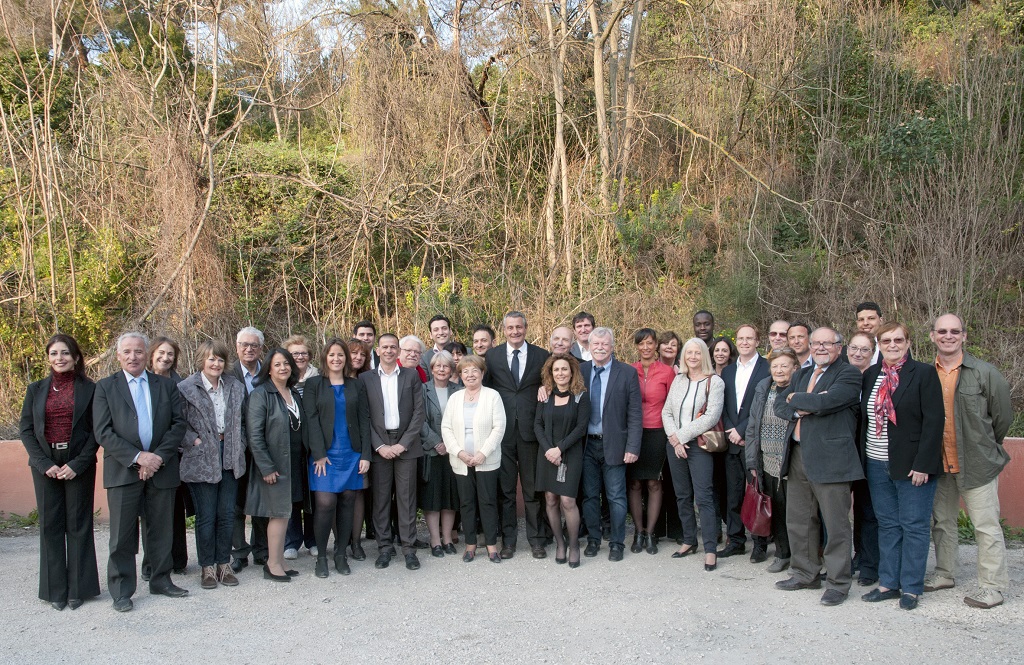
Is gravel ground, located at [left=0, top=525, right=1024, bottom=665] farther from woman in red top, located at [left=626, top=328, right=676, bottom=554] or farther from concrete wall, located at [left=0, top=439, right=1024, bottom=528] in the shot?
concrete wall, located at [left=0, top=439, right=1024, bottom=528]

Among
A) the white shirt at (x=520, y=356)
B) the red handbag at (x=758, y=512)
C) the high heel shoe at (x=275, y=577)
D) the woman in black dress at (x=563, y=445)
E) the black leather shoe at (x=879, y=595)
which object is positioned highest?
the white shirt at (x=520, y=356)

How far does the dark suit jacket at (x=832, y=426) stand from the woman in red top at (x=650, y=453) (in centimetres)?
129

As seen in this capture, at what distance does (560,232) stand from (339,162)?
373cm

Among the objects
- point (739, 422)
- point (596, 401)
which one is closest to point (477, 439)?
point (596, 401)

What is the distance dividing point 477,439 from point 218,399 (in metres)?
1.94

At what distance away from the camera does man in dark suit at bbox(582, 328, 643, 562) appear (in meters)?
6.26

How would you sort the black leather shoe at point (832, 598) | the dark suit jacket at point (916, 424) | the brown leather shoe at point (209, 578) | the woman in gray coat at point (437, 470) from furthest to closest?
the woman in gray coat at point (437, 470) → the brown leather shoe at point (209, 578) → the black leather shoe at point (832, 598) → the dark suit jacket at point (916, 424)

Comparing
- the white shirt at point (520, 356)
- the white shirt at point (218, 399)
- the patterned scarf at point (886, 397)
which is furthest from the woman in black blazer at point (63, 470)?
the patterned scarf at point (886, 397)

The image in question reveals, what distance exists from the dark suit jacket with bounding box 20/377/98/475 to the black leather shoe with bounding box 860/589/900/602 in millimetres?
5129

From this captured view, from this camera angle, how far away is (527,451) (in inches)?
251

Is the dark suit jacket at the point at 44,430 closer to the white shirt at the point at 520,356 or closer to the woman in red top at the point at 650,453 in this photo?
the white shirt at the point at 520,356

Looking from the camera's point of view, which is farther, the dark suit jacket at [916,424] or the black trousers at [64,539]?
the black trousers at [64,539]

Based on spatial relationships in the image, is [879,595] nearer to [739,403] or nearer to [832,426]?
[832,426]

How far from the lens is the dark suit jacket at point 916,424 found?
4988 mm
